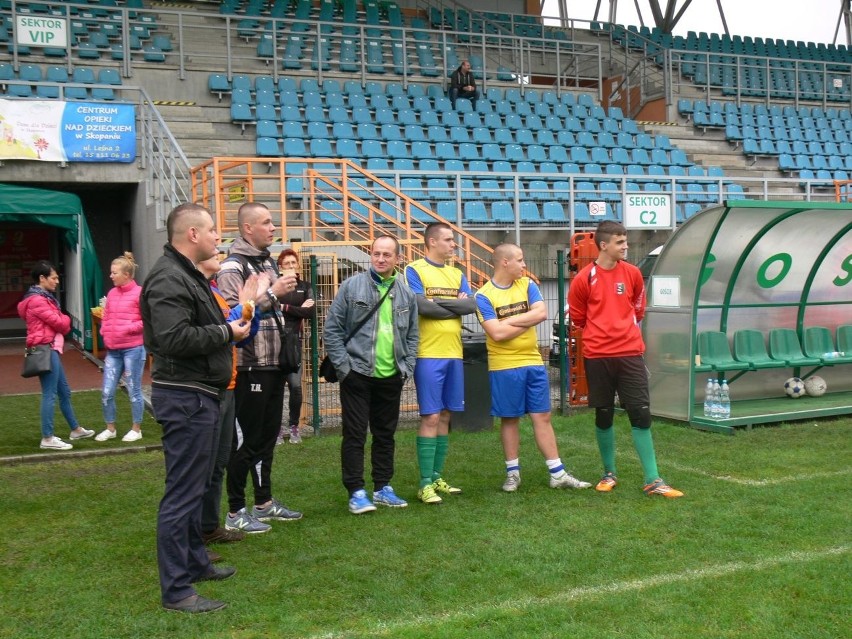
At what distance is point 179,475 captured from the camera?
439cm

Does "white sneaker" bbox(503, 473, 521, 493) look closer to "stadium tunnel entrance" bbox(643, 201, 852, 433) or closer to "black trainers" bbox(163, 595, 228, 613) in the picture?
"black trainers" bbox(163, 595, 228, 613)

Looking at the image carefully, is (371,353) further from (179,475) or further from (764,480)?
(764,480)

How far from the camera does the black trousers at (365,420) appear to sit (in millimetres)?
6098

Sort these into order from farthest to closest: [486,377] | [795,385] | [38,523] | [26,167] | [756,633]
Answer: [26,167]
[795,385]
[486,377]
[38,523]
[756,633]

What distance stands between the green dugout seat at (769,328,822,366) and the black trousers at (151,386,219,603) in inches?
305

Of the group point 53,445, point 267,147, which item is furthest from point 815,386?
point 267,147

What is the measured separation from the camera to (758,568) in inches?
187

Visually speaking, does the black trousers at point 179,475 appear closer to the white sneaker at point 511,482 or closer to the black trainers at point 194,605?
the black trainers at point 194,605

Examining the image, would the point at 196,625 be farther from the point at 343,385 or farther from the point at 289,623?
the point at 343,385

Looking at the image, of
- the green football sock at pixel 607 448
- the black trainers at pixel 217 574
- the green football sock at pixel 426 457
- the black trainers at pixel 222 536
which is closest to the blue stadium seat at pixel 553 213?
the green football sock at pixel 607 448

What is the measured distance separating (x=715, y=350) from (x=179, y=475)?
693cm

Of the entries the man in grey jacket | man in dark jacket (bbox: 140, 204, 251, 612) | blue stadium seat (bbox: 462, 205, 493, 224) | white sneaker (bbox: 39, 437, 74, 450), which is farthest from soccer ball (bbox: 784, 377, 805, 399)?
man in dark jacket (bbox: 140, 204, 251, 612)

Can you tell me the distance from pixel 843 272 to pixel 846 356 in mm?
1079

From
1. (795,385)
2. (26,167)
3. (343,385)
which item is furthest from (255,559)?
(26,167)
